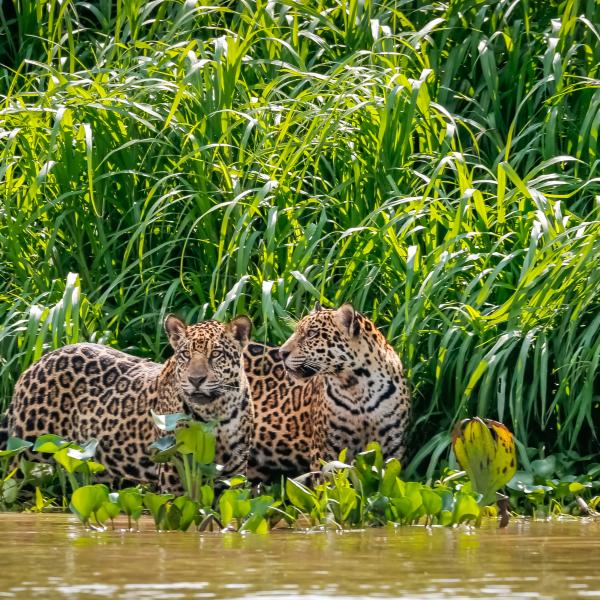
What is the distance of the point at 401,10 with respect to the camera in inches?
369

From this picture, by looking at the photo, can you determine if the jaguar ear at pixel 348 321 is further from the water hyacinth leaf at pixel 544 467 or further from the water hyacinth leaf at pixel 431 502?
the water hyacinth leaf at pixel 431 502

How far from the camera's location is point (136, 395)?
21.0ft

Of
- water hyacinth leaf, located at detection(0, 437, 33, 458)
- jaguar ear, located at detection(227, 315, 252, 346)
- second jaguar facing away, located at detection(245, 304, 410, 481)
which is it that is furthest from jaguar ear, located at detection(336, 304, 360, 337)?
water hyacinth leaf, located at detection(0, 437, 33, 458)

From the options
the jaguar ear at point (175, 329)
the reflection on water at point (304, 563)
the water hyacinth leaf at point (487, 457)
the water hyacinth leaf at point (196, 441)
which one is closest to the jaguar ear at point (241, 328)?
the jaguar ear at point (175, 329)

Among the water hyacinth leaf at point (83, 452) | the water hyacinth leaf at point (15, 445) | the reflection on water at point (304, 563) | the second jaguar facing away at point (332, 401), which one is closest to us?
the reflection on water at point (304, 563)

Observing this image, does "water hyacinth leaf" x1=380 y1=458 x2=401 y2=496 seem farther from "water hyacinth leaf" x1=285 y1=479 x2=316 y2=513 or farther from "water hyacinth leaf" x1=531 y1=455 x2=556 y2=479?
"water hyacinth leaf" x1=531 y1=455 x2=556 y2=479

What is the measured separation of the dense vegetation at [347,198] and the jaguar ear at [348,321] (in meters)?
0.25

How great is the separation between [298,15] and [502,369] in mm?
3164

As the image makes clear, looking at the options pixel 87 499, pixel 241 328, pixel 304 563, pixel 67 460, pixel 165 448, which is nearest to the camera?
pixel 304 563

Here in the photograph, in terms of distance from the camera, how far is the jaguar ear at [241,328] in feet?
19.8

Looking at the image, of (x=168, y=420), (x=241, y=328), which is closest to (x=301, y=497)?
(x=168, y=420)

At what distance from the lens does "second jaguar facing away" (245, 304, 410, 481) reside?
627 cm

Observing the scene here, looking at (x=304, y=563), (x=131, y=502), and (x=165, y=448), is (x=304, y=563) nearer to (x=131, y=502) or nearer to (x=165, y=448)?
(x=131, y=502)

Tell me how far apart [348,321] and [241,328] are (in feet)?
1.68
